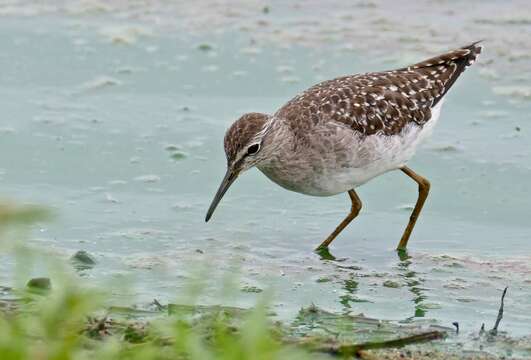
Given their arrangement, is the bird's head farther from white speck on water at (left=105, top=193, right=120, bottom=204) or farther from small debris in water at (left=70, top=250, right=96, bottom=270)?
white speck on water at (left=105, top=193, right=120, bottom=204)

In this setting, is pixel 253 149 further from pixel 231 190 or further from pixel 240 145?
pixel 231 190

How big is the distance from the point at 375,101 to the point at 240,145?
1243 millimetres

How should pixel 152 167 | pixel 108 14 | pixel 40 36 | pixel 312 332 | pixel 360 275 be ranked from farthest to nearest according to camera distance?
pixel 108 14 → pixel 40 36 → pixel 152 167 → pixel 360 275 → pixel 312 332

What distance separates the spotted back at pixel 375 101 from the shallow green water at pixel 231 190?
2.30 ft

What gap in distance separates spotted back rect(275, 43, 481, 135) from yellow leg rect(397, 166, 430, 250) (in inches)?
15.7

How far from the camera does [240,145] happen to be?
26.8 feet

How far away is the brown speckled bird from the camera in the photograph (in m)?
8.30

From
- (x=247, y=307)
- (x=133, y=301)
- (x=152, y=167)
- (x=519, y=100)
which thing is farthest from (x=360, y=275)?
(x=519, y=100)

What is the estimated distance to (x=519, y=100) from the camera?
10.7 meters

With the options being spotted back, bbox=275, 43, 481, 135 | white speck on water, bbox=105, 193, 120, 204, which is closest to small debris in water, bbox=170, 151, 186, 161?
white speck on water, bbox=105, 193, 120, 204

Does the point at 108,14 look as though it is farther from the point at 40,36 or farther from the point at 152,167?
the point at 152,167

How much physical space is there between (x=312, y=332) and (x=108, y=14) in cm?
709

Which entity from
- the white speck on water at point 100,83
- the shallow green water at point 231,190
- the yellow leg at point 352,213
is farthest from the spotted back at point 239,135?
the white speck on water at point 100,83

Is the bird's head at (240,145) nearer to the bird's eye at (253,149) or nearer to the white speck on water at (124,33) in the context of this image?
the bird's eye at (253,149)
